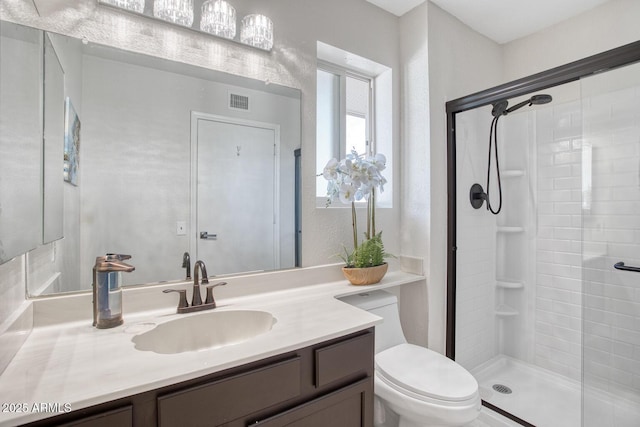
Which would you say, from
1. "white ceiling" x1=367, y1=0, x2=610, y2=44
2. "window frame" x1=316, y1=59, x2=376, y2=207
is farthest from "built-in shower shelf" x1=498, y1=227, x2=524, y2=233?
"white ceiling" x1=367, y1=0, x2=610, y2=44

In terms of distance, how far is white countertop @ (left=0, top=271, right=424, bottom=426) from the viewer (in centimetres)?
70

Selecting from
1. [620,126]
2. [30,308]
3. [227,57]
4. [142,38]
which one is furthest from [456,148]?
[30,308]

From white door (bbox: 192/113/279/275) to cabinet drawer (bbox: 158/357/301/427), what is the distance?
629mm

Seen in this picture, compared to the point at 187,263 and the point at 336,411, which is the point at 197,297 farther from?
the point at 336,411

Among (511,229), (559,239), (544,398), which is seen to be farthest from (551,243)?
(544,398)

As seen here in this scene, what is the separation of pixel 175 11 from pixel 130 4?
16 centimetres

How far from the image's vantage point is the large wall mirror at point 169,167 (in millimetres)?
1167

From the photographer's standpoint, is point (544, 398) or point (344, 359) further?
point (544, 398)

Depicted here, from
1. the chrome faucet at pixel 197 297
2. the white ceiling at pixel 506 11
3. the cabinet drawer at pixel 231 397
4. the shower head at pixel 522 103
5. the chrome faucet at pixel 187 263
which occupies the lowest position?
the cabinet drawer at pixel 231 397

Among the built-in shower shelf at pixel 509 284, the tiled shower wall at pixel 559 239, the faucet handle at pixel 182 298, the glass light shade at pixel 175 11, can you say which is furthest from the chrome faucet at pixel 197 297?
the tiled shower wall at pixel 559 239

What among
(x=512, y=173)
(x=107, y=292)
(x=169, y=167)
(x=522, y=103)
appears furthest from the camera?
(x=512, y=173)

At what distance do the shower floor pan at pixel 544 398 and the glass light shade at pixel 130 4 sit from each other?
2.70 metres

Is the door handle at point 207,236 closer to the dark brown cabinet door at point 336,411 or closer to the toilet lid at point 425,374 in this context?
the dark brown cabinet door at point 336,411

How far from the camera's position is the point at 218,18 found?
1.39 metres
